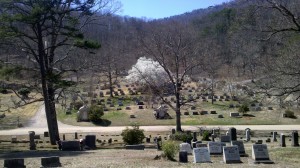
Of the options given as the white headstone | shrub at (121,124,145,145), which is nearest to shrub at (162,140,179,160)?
the white headstone

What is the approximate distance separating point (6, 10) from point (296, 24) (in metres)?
15.9

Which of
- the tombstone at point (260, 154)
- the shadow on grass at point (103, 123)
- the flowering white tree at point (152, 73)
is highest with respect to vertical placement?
the flowering white tree at point (152, 73)

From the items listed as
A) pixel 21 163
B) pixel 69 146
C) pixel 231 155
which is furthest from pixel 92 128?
pixel 21 163

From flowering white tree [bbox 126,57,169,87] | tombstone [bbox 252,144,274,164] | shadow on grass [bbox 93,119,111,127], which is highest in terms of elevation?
flowering white tree [bbox 126,57,169,87]

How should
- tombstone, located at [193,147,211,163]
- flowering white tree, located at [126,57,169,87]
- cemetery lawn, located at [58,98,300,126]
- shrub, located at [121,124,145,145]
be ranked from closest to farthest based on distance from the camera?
1. tombstone, located at [193,147,211,163]
2. shrub, located at [121,124,145,145]
3. cemetery lawn, located at [58,98,300,126]
4. flowering white tree, located at [126,57,169,87]

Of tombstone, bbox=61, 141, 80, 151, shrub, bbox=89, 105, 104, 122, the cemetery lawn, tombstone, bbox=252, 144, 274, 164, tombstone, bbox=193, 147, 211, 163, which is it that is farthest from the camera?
shrub, bbox=89, 105, 104, 122

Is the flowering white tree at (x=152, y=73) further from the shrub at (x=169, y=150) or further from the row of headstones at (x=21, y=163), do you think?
the row of headstones at (x=21, y=163)

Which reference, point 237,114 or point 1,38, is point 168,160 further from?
point 237,114

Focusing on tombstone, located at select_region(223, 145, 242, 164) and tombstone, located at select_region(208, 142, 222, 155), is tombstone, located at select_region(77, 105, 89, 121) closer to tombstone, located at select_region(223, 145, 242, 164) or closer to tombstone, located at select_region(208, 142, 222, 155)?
tombstone, located at select_region(208, 142, 222, 155)

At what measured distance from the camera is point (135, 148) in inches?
837

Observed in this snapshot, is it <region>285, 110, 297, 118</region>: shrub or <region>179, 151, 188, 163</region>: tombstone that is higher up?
<region>285, 110, 297, 118</region>: shrub

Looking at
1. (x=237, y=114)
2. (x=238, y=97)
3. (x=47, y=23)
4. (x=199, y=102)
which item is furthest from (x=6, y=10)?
(x=238, y=97)

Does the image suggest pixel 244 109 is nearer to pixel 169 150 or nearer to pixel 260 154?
pixel 260 154

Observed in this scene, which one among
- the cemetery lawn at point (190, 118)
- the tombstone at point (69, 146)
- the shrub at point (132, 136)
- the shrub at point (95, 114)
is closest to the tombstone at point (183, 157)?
the tombstone at point (69, 146)
